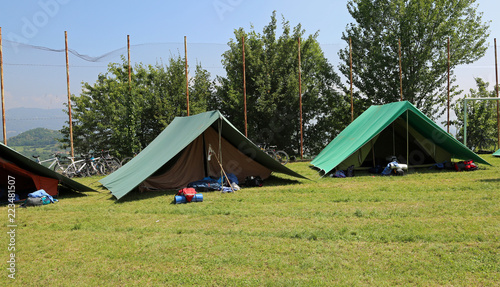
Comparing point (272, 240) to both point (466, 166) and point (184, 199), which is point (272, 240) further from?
point (466, 166)

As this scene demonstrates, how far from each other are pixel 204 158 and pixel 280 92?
818cm

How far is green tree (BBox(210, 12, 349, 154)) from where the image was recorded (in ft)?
48.0

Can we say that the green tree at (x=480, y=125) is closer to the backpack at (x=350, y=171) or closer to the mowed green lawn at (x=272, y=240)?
the backpack at (x=350, y=171)

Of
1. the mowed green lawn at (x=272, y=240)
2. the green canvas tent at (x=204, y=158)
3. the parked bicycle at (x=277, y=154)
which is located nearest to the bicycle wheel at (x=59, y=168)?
the green canvas tent at (x=204, y=158)

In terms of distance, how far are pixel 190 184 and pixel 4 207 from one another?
3.11 m

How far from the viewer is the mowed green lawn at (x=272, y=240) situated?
2676 millimetres

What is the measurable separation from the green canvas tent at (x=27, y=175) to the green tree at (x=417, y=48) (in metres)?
13.1

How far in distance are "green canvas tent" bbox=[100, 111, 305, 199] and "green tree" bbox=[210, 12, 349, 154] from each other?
667 cm

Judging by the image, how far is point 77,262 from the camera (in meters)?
3.08

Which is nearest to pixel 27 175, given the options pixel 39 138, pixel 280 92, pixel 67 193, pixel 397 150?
pixel 67 193

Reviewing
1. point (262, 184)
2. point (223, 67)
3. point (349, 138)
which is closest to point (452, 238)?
point (262, 184)

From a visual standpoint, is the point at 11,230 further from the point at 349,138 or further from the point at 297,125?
the point at 297,125

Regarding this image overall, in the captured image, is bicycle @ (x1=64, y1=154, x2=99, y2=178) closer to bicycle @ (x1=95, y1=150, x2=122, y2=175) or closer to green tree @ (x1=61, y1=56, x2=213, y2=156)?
bicycle @ (x1=95, y1=150, x2=122, y2=175)

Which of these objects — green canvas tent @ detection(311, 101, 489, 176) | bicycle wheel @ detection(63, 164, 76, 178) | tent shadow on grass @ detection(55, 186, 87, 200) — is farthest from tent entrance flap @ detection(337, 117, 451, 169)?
bicycle wheel @ detection(63, 164, 76, 178)
